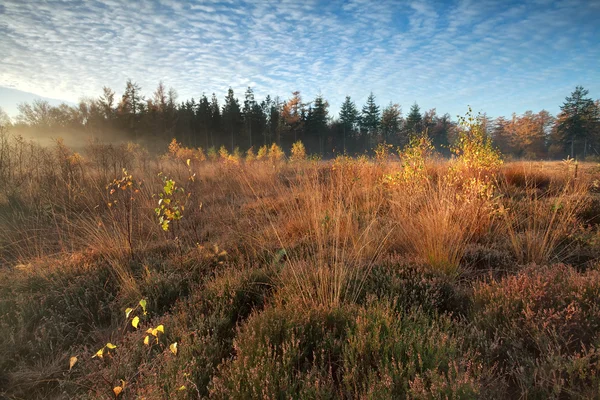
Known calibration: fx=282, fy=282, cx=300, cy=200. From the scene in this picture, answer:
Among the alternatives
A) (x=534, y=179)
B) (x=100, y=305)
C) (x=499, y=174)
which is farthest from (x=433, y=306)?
(x=534, y=179)

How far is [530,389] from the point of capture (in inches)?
60.2

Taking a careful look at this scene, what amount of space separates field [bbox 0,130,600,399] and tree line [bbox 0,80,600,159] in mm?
28240

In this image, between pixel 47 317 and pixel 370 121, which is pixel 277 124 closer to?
pixel 370 121

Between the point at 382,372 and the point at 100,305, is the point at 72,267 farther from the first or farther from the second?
the point at 382,372

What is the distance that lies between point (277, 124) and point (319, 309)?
3928cm

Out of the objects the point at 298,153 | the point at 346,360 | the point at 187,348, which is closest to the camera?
the point at 346,360

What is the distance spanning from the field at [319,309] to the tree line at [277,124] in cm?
2824

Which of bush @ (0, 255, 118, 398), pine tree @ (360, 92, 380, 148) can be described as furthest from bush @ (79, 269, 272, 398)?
pine tree @ (360, 92, 380, 148)

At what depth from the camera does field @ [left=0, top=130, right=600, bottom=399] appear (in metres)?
1.59

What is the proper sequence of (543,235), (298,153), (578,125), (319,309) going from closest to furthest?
1. (319,309)
2. (543,235)
3. (298,153)
4. (578,125)

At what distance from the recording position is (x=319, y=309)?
2.21 m

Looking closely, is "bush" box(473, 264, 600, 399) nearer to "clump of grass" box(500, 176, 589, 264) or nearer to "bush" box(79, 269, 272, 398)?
"clump of grass" box(500, 176, 589, 264)

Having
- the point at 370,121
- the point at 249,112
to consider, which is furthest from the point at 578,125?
the point at 249,112

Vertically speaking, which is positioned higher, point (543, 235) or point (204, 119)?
point (204, 119)
